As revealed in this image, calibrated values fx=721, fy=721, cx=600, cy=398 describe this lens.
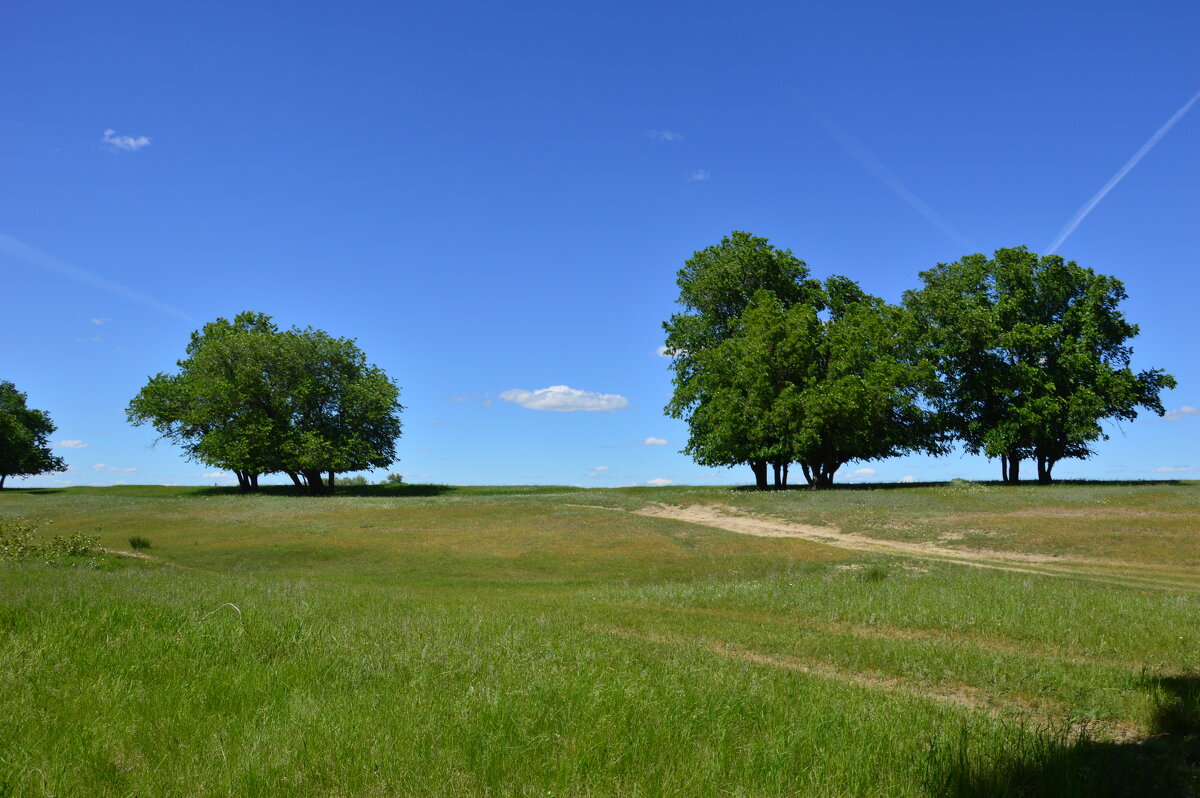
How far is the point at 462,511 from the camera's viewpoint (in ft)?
146

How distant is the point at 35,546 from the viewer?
73.6 feet

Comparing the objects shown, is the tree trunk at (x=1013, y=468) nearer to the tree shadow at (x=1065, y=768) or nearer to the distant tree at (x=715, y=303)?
the distant tree at (x=715, y=303)

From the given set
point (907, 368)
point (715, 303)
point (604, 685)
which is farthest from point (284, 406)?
point (604, 685)

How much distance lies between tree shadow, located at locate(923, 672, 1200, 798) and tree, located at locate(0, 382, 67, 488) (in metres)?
104

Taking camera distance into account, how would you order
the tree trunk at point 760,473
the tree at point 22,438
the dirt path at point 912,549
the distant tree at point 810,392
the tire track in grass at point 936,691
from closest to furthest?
the tire track in grass at point 936,691 < the dirt path at point 912,549 < the distant tree at point 810,392 < the tree trunk at point 760,473 < the tree at point 22,438

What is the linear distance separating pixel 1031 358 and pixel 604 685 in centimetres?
6309

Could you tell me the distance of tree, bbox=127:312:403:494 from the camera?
64.5m

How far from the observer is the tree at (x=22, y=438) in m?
83.9

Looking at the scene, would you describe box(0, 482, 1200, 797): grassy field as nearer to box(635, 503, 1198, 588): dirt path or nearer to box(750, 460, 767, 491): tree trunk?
box(635, 503, 1198, 588): dirt path

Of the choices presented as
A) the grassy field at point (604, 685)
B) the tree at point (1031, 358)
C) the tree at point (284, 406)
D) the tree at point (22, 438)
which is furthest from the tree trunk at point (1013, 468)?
the tree at point (22, 438)

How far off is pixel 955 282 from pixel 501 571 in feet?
175

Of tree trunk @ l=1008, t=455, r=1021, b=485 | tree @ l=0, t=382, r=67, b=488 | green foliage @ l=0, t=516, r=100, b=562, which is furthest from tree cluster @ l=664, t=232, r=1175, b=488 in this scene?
tree @ l=0, t=382, r=67, b=488

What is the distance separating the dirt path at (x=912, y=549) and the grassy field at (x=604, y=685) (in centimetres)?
135

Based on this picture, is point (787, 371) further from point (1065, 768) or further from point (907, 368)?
point (1065, 768)
